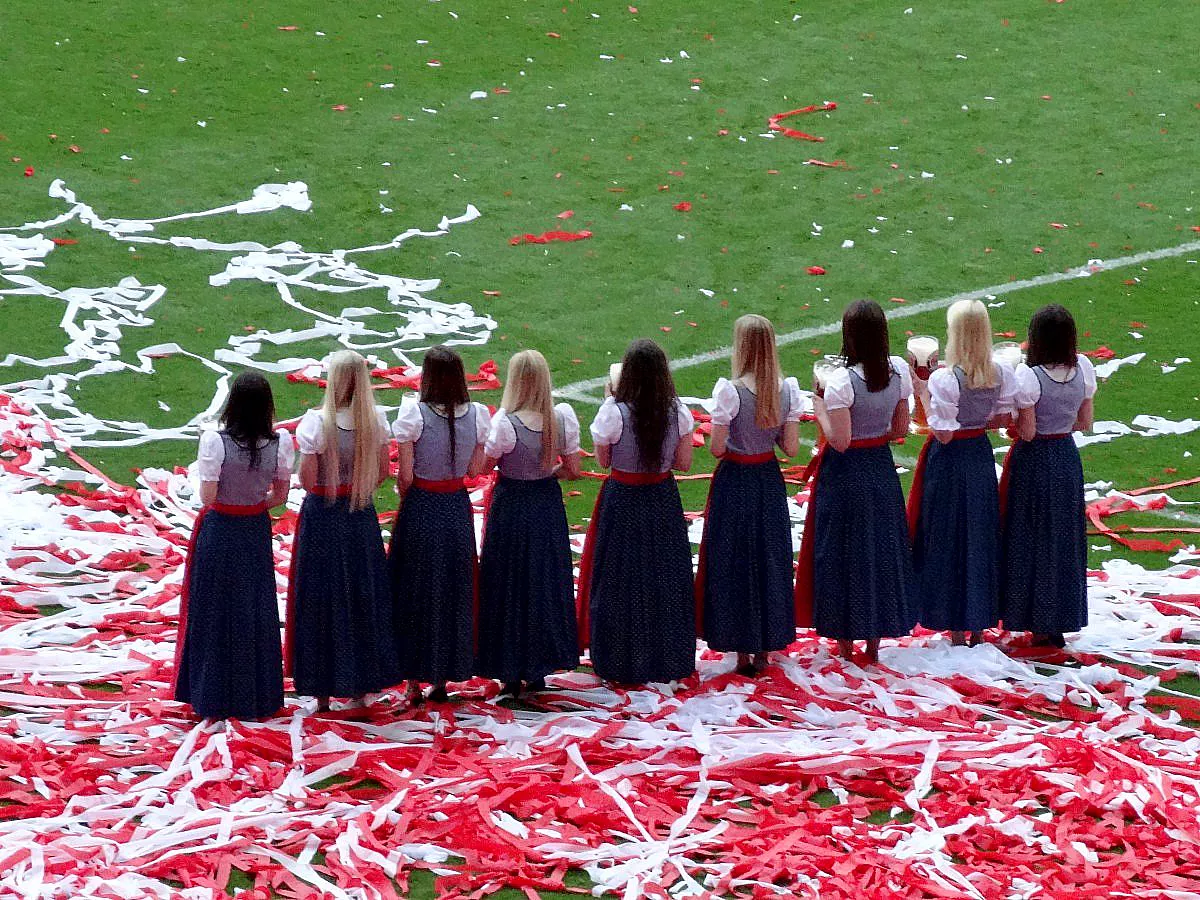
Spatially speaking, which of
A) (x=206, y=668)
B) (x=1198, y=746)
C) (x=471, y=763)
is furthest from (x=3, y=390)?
(x=1198, y=746)

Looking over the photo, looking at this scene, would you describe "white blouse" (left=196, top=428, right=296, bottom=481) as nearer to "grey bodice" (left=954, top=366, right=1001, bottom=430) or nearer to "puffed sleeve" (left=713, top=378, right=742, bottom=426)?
"puffed sleeve" (left=713, top=378, right=742, bottom=426)

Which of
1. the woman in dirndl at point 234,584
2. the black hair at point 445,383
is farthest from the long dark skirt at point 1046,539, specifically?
the woman in dirndl at point 234,584

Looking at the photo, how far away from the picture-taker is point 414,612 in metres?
7.07

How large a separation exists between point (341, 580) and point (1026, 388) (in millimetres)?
2818

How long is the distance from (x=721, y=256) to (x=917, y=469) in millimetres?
5623

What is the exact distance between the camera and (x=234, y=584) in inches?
268

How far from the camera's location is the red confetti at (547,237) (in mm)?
13352

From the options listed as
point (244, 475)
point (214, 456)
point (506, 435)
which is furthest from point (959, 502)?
point (214, 456)

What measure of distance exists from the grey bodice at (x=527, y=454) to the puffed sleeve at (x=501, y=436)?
2 cm

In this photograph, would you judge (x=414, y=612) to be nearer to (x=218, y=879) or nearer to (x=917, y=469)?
(x=218, y=879)

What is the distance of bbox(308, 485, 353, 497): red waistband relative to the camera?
686 centimetres

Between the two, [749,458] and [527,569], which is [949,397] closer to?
[749,458]

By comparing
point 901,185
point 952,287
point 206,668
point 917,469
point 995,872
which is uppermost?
point 901,185

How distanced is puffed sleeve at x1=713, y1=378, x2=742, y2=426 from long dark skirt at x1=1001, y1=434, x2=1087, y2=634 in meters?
1.31
